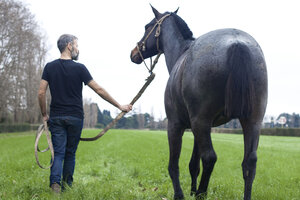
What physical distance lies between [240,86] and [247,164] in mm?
901

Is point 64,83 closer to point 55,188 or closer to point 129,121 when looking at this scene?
point 55,188

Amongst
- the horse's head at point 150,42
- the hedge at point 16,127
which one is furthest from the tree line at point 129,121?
the horse's head at point 150,42

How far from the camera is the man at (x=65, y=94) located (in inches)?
159

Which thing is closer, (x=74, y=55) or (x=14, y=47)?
(x=74, y=55)

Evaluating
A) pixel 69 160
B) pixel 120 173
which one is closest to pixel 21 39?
pixel 120 173

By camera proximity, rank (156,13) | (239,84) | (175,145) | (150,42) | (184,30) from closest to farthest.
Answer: (239,84), (175,145), (184,30), (156,13), (150,42)

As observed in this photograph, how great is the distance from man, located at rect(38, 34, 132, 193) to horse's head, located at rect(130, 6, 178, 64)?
3.72ft

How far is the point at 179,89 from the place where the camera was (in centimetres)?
344

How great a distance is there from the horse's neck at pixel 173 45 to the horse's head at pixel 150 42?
0.20m

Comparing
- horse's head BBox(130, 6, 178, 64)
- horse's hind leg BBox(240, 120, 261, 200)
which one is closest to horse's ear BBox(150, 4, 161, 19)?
horse's head BBox(130, 6, 178, 64)

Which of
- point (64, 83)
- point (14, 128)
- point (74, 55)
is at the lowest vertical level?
point (14, 128)

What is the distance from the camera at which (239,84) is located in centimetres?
285

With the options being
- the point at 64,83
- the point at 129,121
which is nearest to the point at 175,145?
the point at 64,83

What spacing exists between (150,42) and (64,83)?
64.4 inches
